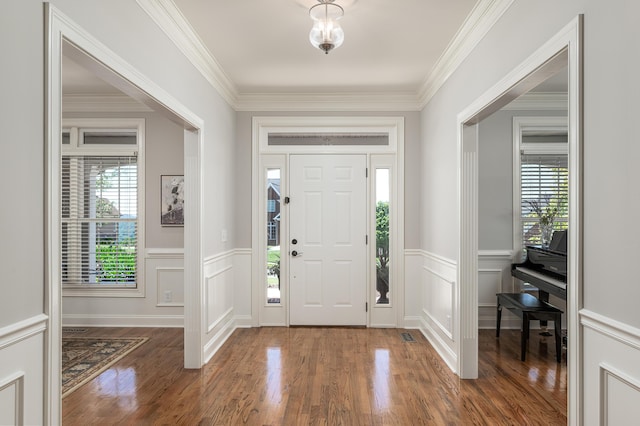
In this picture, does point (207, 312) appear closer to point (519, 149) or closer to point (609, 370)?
point (609, 370)

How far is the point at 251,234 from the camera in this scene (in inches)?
199

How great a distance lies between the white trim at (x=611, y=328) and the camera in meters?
1.49

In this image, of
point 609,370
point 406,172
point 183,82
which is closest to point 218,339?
point 183,82

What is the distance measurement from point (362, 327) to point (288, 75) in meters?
2.97

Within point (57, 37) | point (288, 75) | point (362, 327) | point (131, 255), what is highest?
point (288, 75)

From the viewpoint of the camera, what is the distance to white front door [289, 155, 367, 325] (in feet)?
16.6

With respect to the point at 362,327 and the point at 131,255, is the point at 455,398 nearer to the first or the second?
the point at 362,327

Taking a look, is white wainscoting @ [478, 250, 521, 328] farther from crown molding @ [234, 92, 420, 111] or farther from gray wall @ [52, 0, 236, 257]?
gray wall @ [52, 0, 236, 257]

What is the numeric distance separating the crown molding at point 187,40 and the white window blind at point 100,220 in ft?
5.19

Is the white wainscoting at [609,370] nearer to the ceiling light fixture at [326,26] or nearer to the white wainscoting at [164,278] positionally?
the ceiling light fixture at [326,26]
